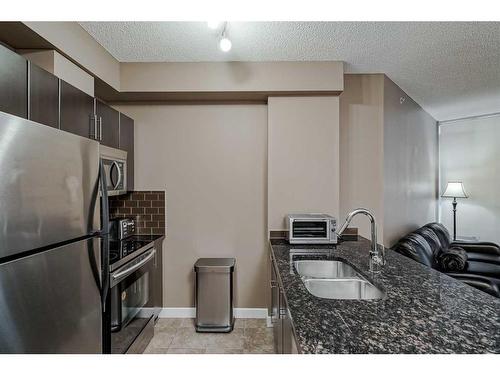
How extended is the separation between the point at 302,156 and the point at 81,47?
6.70 feet

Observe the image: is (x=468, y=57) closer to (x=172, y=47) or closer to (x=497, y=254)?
(x=497, y=254)

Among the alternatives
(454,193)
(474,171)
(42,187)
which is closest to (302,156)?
(42,187)

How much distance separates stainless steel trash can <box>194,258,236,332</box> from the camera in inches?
107

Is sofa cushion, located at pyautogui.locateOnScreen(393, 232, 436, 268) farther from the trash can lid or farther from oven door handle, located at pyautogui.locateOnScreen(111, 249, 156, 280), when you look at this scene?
oven door handle, located at pyautogui.locateOnScreen(111, 249, 156, 280)

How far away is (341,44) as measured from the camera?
2.39m

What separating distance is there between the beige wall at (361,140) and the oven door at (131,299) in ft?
6.57

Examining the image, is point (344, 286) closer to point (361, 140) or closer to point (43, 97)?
point (361, 140)

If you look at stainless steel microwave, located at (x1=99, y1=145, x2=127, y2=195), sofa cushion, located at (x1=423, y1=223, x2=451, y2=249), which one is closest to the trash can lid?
stainless steel microwave, located at (x1=99, y1=145, x2=127, y2=195)

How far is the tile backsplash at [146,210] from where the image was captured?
3.08 m

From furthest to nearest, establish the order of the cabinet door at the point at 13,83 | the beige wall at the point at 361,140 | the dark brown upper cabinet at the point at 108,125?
the beige wall at the point at 361,140
the dark brown upper cabinet at the point at 108,125
the cabinet door at the point at 13,83

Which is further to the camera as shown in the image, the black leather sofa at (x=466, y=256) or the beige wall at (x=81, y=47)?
the black leather sofa at (x=466, y=256)

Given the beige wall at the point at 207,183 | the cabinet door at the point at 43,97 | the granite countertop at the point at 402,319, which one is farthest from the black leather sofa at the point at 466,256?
the cabinet door at the point at 43,97

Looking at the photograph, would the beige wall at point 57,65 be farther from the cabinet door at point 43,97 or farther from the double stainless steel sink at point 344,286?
the double stainless steel sink at point 344,286

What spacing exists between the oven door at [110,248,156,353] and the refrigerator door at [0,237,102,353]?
1.32 feet
